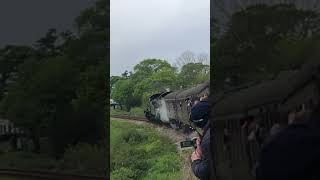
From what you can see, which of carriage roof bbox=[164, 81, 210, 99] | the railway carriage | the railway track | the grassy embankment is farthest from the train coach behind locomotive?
the railway track

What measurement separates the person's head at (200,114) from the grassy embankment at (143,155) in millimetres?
330

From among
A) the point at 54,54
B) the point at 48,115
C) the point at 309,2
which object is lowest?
the point at 48,115

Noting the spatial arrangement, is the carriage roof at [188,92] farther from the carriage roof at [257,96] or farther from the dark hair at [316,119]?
the dark hair at [316,119]

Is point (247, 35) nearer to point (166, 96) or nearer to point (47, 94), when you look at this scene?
point (166, 96)

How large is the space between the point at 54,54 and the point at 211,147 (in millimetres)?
1325

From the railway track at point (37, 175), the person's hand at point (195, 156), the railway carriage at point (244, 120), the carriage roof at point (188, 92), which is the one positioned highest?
the carriage roof at point (188, 92)

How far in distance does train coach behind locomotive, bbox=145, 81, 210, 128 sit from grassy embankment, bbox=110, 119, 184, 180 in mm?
134

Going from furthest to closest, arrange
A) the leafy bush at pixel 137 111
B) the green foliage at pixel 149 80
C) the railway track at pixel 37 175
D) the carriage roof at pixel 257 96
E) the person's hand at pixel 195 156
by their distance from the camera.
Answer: the leafy bush at pixel 137 111 < the green foliage at pixel 149 80 < the person's hand at pixel 195 156 < the railway track at pixel 37 175 < the carriage roof at pixel 257 96

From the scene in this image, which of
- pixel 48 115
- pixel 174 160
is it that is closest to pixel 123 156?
pixel 174 160

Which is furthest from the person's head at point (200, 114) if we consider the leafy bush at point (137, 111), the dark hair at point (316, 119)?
the dark hair at point (316, 119)

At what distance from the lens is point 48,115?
362 centimetres

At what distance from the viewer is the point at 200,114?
153 inches

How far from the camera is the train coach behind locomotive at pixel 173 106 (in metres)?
3.97

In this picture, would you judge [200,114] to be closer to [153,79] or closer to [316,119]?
[153,79]
